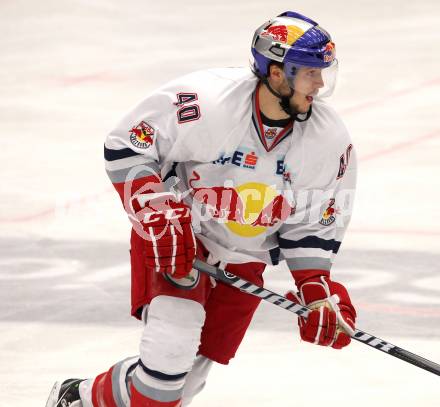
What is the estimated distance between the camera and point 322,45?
366 cm

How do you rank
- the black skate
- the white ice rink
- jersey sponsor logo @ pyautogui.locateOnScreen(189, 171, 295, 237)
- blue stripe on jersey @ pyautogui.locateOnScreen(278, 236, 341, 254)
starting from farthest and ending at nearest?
the white ice rink → the black skate → blue stripe on jersey @ pyautogui.locateOnScreen(278, 236, 341, 254) → jersey sponsor logo @ pyautogui.locateOnScreen(189, 171, 295, 237)

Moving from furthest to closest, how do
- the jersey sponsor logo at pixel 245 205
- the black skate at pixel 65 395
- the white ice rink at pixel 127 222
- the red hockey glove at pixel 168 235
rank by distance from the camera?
the white ice rink at pixel 127 222, the black skate at pixel 65 395, the jersey sponsor logo at pixel 245 205, the red hockey glove at pixel 168 235

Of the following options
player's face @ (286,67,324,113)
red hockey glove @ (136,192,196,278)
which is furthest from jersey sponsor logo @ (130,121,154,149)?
player's face @ (286,67,324,113)

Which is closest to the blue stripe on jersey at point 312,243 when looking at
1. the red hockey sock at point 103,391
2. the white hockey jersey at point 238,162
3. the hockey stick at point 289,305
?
the white hockey jersey at point 238,162

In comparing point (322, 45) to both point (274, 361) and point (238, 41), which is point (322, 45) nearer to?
point (274, 361)

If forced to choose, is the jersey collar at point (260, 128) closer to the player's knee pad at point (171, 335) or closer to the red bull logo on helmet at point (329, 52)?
the red bull logo on helmet at point (329, 52)

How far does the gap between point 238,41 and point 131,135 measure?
5973mm

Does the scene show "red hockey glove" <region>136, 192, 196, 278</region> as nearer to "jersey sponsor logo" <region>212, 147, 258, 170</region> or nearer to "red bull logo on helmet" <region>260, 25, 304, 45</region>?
"jersey sponsor logo" <region>212, 147, 258, 170</region>

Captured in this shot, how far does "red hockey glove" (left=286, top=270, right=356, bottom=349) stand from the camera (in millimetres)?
3793

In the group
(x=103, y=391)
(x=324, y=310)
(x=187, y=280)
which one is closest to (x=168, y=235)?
(x=187, y=280)

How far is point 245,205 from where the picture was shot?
12.5ft

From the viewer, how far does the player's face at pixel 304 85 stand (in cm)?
367

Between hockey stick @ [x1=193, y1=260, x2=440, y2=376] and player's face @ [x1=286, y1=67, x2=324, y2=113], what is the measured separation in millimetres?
527

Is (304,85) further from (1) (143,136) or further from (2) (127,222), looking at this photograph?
(2) (127,222)
